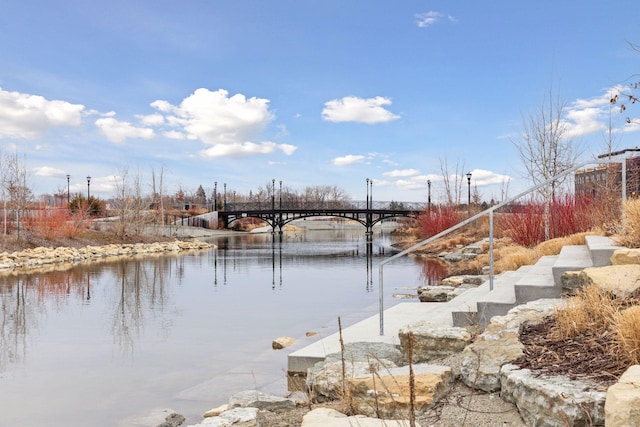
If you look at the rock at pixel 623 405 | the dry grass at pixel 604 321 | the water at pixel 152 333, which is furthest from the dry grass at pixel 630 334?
the water at pixel 152 333

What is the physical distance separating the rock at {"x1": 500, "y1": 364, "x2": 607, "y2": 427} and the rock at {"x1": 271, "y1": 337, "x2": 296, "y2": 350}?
470cm

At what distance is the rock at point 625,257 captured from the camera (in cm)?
521

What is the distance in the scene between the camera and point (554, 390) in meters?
3.06

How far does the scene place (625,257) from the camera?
5293 mm

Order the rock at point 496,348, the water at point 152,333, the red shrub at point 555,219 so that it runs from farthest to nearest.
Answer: the red shrub at point 555,219
the water at point 152,333
the rock at point 496,348

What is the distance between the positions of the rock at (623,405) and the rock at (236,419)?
2.55 m

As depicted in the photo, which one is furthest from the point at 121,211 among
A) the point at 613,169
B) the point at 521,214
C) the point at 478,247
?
the point at 613,169

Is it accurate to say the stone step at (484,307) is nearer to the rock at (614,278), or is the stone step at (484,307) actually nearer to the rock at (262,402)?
the rock at (614,278)

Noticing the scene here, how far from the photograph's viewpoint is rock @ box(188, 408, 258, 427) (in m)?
4.16

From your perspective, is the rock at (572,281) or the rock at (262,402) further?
the rock at (572,281)

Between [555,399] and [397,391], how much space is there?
3.57ft

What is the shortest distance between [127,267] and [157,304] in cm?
1003

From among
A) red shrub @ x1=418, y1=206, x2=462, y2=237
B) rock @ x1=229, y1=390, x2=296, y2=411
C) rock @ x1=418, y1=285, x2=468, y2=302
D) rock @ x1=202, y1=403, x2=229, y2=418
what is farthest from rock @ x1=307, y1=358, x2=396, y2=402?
red shrub @ x1=418, y1=206, x2=462, y2=237

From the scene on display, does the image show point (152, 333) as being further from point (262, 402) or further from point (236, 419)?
point (236, 419)
